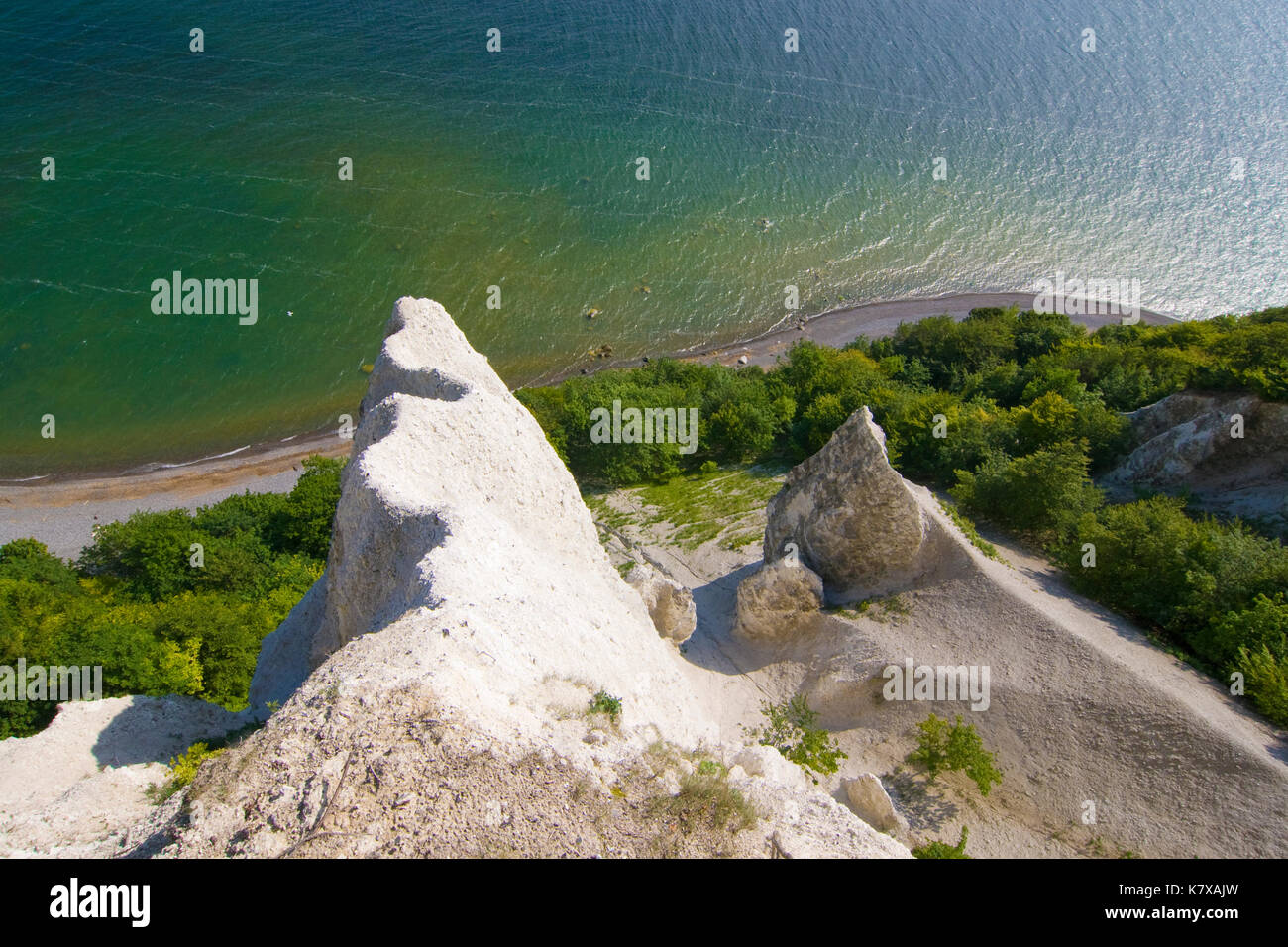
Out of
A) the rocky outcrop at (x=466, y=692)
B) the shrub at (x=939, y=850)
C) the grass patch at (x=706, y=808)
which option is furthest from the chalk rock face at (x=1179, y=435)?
the grass patch at (x=706, y=808)

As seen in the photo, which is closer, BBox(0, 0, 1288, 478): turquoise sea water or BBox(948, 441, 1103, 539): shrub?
BBox(948, 441, 1103, 539): shrub

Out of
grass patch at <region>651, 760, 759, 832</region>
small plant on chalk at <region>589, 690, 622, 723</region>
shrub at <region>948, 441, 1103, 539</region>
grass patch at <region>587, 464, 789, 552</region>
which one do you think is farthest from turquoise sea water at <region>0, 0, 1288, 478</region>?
grass patch at <region>651, 760, 759, 832</region>

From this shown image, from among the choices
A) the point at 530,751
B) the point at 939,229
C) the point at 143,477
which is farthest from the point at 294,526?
the point at 939,229

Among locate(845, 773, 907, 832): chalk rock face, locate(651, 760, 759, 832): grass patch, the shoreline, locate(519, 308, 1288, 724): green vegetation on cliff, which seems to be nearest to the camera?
locate(651, 760, 759, 832): grass patch

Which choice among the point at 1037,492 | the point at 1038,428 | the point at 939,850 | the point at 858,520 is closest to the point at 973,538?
the point at 1037,492

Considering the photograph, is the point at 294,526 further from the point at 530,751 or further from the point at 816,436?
the point at 530,751

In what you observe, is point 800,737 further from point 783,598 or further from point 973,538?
point 973,538

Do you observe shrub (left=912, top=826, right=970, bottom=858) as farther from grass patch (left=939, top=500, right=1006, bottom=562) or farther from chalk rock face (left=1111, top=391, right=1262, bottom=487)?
chalk rock face (left=1111, top=391, right=1262, bottom=487)
